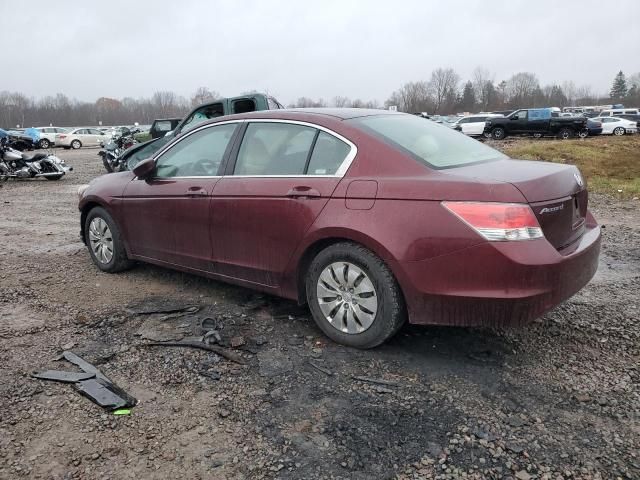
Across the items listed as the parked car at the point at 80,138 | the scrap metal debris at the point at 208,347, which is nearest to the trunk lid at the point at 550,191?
the scrap metal debris at the point at 208,347

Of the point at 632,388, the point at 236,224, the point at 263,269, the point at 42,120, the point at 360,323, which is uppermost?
the point at 42,120

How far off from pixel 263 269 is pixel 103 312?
1.48 metres

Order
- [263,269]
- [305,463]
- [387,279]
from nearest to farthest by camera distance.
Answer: [305,463], [387,279], [263,269]

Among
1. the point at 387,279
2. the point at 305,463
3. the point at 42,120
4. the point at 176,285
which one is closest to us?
the point at 305,463

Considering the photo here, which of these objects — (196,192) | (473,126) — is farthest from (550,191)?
(473,126)

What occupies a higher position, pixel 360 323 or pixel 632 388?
pixel 360 323

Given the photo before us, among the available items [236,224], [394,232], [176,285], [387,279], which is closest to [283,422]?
[387,279]

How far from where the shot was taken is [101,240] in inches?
212

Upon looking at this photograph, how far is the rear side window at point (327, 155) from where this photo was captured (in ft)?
11.5

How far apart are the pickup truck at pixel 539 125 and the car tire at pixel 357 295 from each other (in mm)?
26958

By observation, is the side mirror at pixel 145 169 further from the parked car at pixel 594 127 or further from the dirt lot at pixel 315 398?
the parked car at pixel 594 127

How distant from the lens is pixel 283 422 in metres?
2.71

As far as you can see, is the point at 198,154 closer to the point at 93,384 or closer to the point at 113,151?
the point at 93,384

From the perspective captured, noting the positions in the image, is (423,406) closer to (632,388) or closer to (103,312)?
(632,388)
